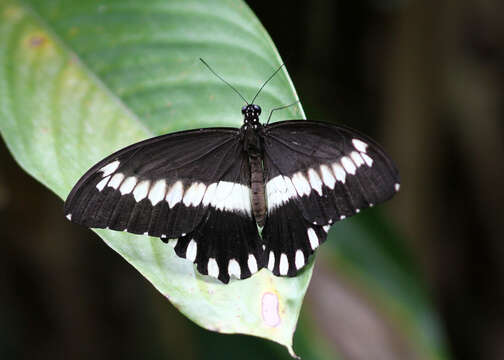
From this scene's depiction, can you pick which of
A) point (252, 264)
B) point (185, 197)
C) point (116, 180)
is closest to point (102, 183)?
point (116, 180)

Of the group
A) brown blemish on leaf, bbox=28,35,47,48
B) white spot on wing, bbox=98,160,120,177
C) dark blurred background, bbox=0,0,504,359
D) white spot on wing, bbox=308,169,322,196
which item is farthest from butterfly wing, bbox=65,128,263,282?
dark blurred background, bbox=0,0,504,359

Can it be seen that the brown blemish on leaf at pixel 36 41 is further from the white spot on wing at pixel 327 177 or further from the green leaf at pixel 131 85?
the white spot on wing at pixel 327 177

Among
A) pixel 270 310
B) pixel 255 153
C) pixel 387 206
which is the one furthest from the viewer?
pixel 387 206

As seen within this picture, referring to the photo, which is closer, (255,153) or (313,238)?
(313,238)

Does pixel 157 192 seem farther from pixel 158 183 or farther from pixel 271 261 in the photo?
pixel 271 261

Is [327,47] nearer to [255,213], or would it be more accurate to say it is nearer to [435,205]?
[435,205]
